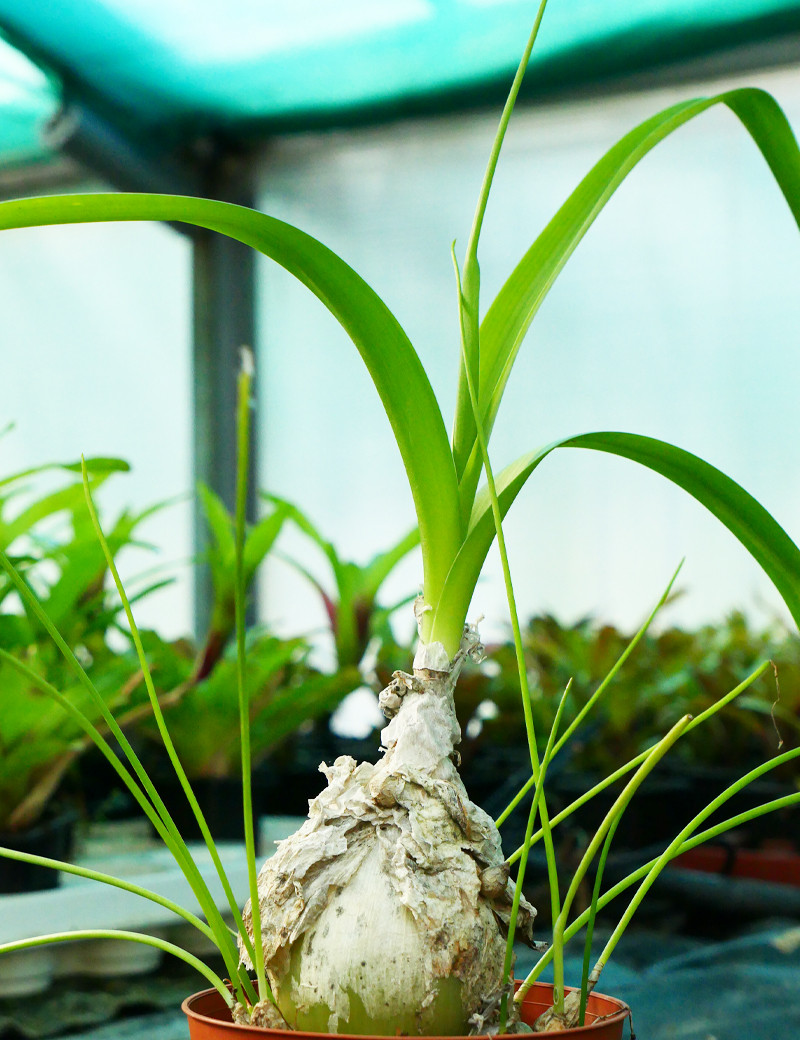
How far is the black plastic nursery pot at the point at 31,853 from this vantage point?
0.70 meters

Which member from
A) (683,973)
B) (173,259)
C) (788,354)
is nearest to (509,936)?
(683,973)

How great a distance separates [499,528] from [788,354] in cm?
148

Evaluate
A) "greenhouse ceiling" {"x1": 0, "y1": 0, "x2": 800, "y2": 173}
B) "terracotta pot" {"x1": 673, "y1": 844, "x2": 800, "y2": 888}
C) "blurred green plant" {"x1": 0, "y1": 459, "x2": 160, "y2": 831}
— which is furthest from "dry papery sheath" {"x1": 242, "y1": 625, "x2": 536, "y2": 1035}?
"greenhouse ceiling" {"x1": 0, "y1": 0, "x2": 800, "y2": 173}

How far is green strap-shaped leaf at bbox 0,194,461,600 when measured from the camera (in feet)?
1.06

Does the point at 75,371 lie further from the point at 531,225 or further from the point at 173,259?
the point at 531,225

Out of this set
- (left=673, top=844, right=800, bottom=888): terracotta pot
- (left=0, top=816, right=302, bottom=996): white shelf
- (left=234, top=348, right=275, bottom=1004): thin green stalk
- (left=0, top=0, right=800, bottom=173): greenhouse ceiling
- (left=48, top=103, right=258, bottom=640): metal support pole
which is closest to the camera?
(left=234, top=348, right=275, bottom=1004): thin green stalk

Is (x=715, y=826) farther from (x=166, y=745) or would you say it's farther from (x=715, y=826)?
(x=166, y=745)

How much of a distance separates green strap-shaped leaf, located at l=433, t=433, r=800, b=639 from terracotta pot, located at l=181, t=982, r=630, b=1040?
146mm

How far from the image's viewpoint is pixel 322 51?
1620 millimetres

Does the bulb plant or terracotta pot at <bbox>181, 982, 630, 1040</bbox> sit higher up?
the bulb plant

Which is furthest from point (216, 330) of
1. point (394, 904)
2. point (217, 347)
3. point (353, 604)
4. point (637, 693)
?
point (394, 904)

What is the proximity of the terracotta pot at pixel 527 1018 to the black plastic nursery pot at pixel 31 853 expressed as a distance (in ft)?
1.25

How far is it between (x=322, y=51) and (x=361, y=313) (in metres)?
1.46

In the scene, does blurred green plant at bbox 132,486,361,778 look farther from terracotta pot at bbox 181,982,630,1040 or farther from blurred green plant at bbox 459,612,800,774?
terracotta pot at bbox 181,982,630,1040
